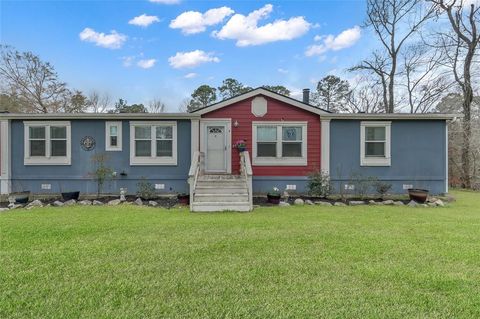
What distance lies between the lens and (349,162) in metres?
11.5

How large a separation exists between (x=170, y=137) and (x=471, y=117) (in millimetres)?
16472

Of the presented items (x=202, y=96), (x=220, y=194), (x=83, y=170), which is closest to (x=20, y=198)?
(x=83, y=170)

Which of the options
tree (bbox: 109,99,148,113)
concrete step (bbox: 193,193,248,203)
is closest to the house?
concrete step (bbox: 193,193,248,203)

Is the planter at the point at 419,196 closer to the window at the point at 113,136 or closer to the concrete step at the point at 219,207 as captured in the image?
the concrete step at the point at 219,207

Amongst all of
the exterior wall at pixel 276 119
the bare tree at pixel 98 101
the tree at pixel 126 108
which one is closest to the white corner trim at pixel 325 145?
the exterior wall at pixel 276 119

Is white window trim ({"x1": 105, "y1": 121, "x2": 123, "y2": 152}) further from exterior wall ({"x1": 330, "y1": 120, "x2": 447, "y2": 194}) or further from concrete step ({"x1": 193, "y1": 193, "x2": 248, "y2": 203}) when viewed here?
exterior wall ({"x1": 330, "y1": 120, "x2": 447, "y2": 194})

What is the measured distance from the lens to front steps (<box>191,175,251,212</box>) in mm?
8398

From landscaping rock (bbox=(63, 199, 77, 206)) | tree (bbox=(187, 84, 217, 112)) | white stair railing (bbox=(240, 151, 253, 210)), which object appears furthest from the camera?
tree (bbox=(187, 84, 217, 112))

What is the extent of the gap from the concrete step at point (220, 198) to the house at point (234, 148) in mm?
2473

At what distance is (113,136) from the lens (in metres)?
11.4

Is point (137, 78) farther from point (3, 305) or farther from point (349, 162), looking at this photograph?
point (3, 305)

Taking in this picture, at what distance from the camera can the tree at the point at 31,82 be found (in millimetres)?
22883

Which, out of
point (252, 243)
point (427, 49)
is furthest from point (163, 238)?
point (427, 49)

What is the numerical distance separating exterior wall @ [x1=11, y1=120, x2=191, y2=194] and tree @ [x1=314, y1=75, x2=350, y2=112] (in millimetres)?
19463
